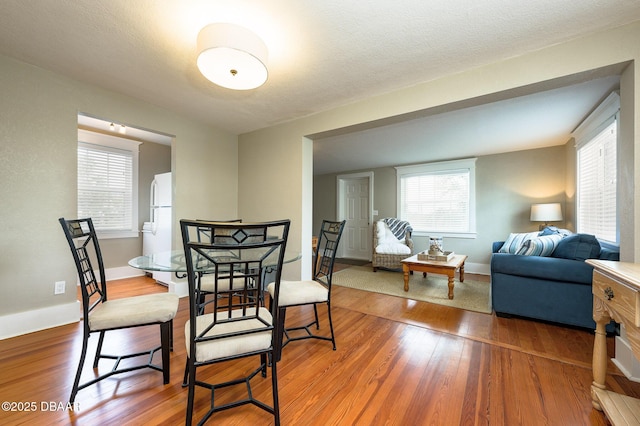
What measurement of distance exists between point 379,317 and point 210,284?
1708 mm

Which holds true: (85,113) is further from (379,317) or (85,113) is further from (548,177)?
(548,177)

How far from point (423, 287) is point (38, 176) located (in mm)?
4583

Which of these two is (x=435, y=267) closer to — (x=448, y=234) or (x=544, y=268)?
(x=544, y=268)

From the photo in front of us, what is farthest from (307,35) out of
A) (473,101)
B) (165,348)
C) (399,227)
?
(399,227)

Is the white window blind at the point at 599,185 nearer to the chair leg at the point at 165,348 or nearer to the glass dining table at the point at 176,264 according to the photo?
the glass dining table at the point at 176,264

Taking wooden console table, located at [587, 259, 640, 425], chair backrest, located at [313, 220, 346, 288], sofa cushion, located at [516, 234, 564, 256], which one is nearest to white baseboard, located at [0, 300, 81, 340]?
chair backrest, located at [313, 220, 346, 288]

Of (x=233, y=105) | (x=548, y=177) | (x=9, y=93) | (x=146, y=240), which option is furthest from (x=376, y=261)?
(x=9, y=93)

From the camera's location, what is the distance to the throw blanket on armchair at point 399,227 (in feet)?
17.3

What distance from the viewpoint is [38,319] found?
2.34 m

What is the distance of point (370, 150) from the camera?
4.82m

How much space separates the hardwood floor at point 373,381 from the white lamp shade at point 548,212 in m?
2.34

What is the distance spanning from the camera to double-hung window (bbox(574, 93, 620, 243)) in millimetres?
2826

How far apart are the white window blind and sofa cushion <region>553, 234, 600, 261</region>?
0.84 metres

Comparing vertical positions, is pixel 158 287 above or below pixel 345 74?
below
